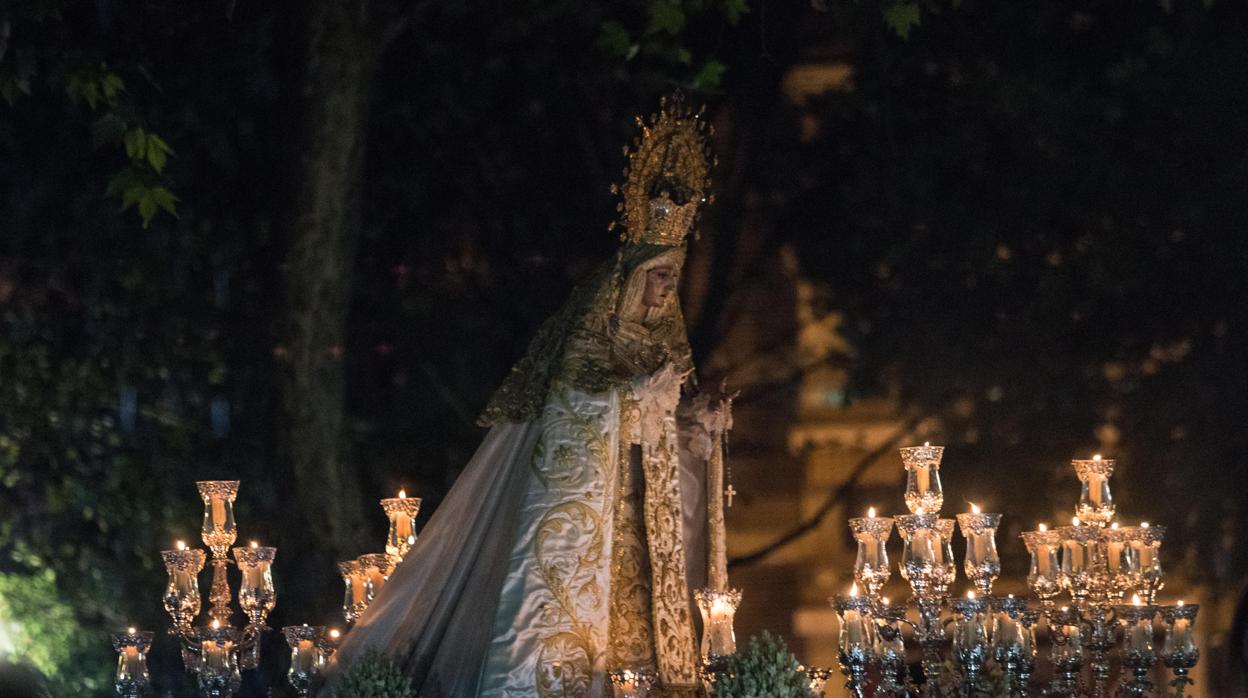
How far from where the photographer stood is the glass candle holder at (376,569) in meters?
6.43

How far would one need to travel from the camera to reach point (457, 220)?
24.6 ft

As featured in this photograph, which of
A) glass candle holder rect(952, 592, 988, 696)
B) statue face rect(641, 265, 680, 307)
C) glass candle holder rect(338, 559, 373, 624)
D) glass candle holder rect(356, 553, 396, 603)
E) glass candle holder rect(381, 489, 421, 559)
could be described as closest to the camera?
→ glass candle holder rect(952, 592, 988, 696)

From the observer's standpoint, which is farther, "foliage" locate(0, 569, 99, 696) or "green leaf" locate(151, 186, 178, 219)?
"foliage" locate(0, 569, 99, 696)

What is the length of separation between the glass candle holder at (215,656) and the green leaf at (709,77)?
3025mm

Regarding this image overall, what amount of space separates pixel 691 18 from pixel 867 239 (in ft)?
4.07

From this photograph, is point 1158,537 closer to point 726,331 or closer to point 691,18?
point 726,331

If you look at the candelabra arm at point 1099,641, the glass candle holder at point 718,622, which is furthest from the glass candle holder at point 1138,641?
the glass candle holder at point 718,622

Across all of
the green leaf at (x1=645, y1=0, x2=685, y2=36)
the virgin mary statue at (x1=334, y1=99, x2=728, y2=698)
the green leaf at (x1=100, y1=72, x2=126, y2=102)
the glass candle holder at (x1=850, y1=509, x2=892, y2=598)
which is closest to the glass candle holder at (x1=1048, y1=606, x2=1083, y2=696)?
the glass candle holder at (x1=850, y1=509, x2=892, y2=598)

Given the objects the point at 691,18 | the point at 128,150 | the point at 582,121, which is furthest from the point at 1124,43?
the point at 128,150

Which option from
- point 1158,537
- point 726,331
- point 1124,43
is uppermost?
point 1124,43

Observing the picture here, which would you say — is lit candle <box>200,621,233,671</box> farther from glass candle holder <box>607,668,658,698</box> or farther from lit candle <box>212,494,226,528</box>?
glass candle holder <box>607,668,658,698</box>

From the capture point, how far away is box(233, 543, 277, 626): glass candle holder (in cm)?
605

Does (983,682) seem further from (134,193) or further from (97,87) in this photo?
(97,87)

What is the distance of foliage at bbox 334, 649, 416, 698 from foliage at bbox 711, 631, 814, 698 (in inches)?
40.7
